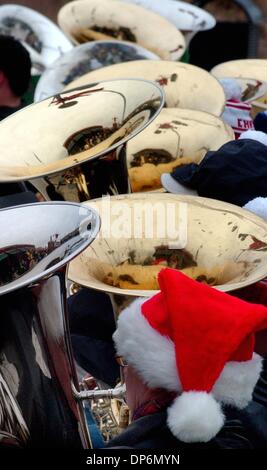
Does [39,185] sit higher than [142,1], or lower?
higher

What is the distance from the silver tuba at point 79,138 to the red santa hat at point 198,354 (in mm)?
926

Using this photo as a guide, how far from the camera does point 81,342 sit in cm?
207

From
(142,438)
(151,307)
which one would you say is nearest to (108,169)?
(151,307)

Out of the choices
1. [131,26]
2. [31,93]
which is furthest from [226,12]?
[31,93]

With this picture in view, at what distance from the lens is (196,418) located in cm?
136

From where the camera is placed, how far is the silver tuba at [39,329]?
4.96 feet

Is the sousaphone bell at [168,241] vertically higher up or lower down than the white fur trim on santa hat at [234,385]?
lower down

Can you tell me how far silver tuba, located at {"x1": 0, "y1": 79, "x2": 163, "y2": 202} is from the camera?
94.0 inches

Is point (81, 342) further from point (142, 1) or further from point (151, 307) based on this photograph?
point (142, 1)

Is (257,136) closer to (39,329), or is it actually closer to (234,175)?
(234,175)

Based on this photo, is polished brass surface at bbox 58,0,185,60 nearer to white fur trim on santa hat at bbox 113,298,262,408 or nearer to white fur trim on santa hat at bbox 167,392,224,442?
white fur trim on santa hat at bbox 113,298,262,408

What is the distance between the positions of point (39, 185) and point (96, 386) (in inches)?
24.9

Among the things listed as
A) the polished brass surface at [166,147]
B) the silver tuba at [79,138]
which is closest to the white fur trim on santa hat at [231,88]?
the polished brass surface at [166,147]

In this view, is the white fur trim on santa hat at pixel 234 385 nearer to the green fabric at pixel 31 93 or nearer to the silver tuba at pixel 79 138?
the silver tuba at pixel 79 138
